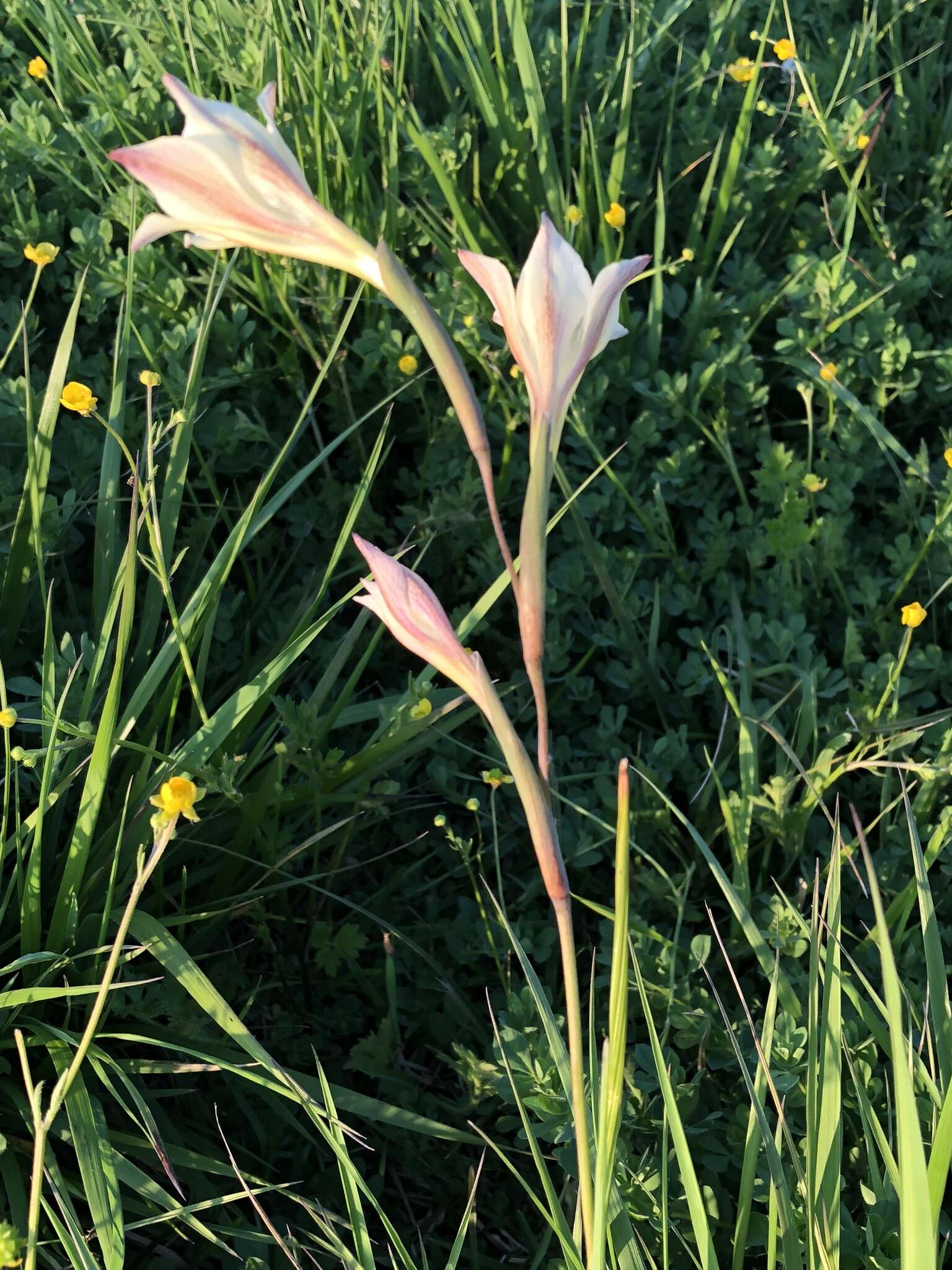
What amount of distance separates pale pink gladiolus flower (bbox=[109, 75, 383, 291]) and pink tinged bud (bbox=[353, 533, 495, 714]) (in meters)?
0.17

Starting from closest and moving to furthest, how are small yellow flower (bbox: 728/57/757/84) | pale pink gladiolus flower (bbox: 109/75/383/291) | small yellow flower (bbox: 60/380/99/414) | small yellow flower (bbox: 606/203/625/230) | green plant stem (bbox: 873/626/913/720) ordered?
pale pink gladiolus flower (bbox: 109/75/383/291)
small yellow flower (bbox: 60/380/99/414)
green plant stem (bbox: 873/626/913/720)
small yellow flower (bbox: 606/203/625/230)
small yellow flower (bbox: 728/57/757/84)

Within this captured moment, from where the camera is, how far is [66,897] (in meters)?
1.13

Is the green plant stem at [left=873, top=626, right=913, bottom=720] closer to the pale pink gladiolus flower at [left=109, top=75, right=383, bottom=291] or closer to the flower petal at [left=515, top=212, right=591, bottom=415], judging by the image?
the flower petal at [left=515, top=212, right=591, bottom=415]

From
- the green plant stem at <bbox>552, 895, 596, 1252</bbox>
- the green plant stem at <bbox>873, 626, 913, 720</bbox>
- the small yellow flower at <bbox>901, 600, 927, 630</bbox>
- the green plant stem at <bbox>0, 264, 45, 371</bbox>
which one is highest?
the green plant stem at <bbox>0, 264, 45, 371</bbox>

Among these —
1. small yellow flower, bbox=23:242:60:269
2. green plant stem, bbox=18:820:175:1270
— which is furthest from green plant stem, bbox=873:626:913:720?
small yellow flower, bbox=23:242:60:269

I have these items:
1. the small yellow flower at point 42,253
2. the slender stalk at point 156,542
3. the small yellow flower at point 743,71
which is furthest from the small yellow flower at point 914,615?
the small yellow flower at point 42,253

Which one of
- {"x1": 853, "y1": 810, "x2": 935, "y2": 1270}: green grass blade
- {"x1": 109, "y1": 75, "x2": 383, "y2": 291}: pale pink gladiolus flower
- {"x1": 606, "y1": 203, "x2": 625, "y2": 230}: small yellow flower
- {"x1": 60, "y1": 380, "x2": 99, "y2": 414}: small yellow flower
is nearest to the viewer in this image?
{"x1": 109, "y1": 75, "x2": 383, "y2": 291}: pale pink gladiolus flower

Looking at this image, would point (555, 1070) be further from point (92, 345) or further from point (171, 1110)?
point (92, 345)

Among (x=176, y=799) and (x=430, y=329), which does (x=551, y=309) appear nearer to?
(x=430, y=329)

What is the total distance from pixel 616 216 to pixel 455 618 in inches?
29.4

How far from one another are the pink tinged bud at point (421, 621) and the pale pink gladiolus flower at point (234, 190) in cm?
17

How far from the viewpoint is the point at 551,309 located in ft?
1.96

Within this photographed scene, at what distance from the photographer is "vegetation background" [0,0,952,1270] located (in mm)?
1165

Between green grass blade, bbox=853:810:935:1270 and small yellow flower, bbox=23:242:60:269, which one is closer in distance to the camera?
green grass blade, bbox=853:810:935:1270
